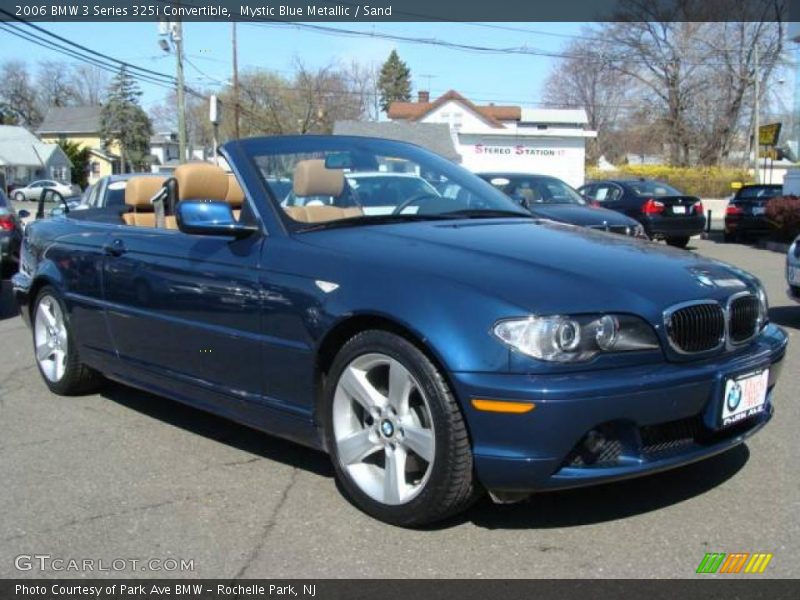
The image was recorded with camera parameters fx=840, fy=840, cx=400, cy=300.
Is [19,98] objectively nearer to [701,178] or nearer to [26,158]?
[26,158]

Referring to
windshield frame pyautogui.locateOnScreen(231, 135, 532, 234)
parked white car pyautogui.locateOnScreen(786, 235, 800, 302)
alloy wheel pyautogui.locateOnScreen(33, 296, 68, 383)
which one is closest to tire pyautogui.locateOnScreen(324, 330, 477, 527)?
windshield frame pyautogui.locateOnScreen(231, 135, 532, 234)

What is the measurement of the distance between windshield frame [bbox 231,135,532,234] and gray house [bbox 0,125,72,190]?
206ft

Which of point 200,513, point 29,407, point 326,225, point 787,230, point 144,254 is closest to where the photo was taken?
point 200,513

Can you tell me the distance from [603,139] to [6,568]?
74677mm

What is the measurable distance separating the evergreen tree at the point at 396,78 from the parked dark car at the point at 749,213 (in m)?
85.5

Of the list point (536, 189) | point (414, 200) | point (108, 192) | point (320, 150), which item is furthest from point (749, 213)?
point (320, 150)

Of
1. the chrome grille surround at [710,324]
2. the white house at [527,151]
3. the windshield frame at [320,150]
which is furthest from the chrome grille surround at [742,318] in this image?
the white house at [527,151]

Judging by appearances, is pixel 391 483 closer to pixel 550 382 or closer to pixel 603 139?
pixel 550 382

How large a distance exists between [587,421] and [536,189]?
1042cm

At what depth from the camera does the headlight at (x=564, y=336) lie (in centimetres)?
305

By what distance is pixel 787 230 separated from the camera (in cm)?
1877

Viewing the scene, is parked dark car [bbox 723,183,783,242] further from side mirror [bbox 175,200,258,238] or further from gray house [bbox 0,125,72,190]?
gray house [bbox 0,125,72,190]

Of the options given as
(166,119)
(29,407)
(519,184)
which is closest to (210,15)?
(519,184)

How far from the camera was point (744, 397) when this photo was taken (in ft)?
11.4
